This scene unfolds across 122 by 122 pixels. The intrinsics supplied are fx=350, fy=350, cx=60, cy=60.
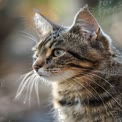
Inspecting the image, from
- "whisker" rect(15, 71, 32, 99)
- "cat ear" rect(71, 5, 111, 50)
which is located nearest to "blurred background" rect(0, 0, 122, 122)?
"whisker" rect(15, 71, 32, 99)

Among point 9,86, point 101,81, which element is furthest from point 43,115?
point 101,81

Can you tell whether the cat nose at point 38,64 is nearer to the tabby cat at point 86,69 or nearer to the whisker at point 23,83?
the tabby cat at point 86,69

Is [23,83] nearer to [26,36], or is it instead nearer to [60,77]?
[26,36]

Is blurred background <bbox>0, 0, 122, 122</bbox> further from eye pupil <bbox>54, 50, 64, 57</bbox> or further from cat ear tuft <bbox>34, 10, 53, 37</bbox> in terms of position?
eye pupil <bbox>54, 50, 64, 57</bbox>

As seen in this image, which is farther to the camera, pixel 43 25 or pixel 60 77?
pixel 43 25

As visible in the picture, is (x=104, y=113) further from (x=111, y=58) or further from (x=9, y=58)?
(x=9, y=58)

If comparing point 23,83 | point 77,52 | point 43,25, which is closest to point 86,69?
point 77,52
